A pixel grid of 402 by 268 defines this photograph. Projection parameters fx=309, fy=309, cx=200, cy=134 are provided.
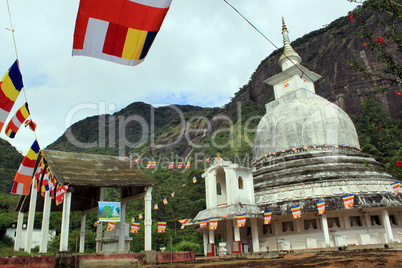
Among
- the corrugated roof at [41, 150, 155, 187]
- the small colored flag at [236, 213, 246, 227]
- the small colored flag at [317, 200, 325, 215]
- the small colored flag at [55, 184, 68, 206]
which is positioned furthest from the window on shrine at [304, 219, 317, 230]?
the small colored flag at [55, 184, 68, 206]

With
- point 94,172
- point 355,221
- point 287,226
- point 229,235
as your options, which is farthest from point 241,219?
point 94,172

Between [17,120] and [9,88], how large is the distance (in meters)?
2.89

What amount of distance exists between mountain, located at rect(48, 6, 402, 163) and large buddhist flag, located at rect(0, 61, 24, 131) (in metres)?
34.2

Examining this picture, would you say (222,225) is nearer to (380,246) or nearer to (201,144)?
(380,246)

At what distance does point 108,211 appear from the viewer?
40.4 feet

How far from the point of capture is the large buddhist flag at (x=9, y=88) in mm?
10039

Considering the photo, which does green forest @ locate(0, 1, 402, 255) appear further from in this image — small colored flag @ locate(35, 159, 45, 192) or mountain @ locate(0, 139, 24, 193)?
small colored flag @ locate(35, 159, 45, 192)

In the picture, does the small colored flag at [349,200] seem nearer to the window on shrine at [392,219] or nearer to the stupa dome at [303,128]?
the window on shrine at [392,219]

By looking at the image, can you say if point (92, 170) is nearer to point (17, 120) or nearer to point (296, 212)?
point (17, 120)

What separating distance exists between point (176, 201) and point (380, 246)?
33.6m

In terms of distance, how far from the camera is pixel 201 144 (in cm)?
8738

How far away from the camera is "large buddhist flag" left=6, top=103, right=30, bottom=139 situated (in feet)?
41.5

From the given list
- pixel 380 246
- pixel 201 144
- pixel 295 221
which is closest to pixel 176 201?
pixel 295 221

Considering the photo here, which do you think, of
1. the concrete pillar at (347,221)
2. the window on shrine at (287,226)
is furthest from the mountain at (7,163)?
the concrete pillar at (347,221)
